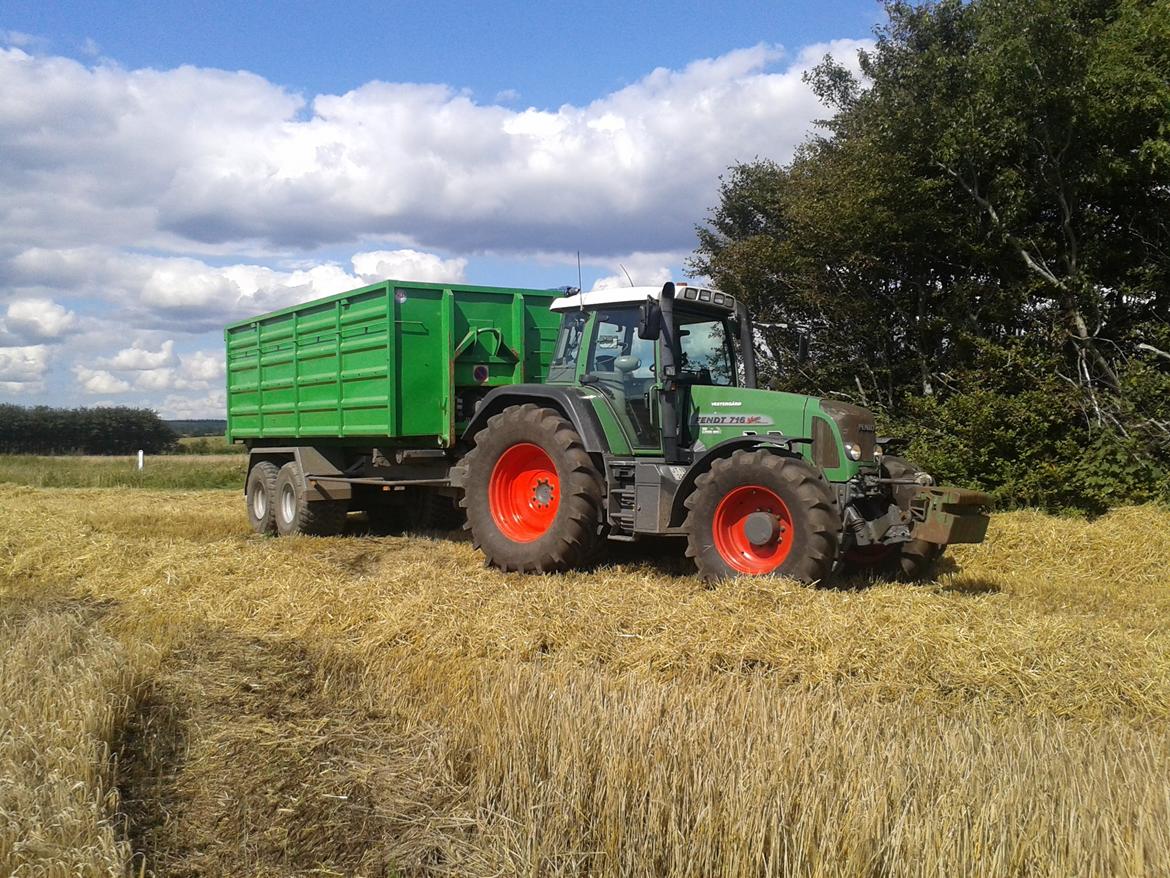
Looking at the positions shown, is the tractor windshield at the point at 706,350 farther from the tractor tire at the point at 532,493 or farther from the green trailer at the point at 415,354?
the green trailer at the point at 415,354

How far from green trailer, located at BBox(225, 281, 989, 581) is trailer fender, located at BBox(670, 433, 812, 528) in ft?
0.05

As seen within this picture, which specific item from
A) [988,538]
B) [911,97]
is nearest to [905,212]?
[911,97]

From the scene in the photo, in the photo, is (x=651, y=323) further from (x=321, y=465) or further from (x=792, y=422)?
(x=321, y=465)

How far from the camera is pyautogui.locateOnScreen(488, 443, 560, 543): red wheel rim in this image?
773 cm

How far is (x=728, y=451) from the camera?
272 inches

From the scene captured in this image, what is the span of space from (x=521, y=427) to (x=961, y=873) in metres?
5.38

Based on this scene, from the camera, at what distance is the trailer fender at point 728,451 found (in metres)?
6.77

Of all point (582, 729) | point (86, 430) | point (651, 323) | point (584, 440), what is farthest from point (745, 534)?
point (86, 430)

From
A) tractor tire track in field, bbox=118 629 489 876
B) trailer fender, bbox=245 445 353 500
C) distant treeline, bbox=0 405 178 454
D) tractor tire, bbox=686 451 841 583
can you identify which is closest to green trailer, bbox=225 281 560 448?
trailer fender, bbox=245 445 353 500

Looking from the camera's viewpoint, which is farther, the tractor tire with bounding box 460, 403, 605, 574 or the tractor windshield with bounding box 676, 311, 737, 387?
the tractor windshield with bounding box 676, 311, 737, 387

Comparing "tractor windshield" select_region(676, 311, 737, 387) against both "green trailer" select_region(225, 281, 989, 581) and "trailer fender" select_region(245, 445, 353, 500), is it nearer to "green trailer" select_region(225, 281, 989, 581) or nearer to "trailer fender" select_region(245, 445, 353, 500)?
"green trailer" select_region(225, 281, 989, 581)

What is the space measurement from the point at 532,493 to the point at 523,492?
9cm

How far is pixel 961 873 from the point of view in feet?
8.61

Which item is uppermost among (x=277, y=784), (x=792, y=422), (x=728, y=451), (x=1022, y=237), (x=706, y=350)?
(x=1022, y=237)
